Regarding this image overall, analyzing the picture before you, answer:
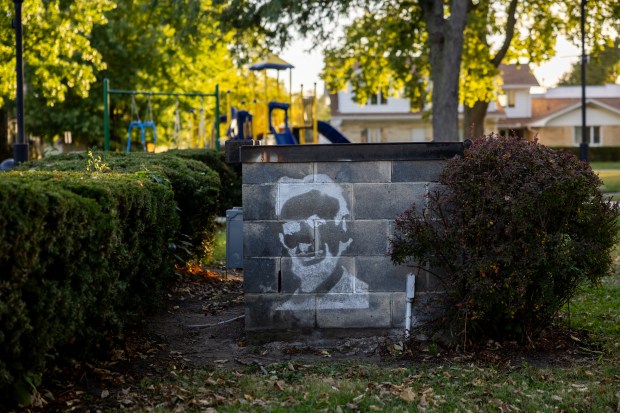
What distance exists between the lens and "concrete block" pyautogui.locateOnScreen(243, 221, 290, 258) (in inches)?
344

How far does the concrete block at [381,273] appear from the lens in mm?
8766

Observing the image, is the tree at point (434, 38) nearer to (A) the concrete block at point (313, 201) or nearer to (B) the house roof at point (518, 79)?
(A) the concrete block at point (313, 201)

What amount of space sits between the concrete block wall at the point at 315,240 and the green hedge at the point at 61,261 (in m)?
1.15

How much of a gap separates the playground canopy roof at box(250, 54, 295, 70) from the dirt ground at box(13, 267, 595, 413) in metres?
18.9

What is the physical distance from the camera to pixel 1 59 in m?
24.4

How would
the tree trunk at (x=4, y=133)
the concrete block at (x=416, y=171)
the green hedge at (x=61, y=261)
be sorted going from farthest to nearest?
1. the tree trunk at (x=4, y=133)
2. the concrete block at (x=416, y=171)
3. the green hedge at (x=61, y=261)

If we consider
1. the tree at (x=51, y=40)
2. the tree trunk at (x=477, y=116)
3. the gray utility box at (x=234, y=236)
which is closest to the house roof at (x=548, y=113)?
the tree trunk at (x=477, y=116)

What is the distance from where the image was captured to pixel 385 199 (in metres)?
8.74

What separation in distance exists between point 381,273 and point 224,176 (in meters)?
10.8

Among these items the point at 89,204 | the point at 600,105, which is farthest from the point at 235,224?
the point at 600,105

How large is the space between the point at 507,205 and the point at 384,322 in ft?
5.38

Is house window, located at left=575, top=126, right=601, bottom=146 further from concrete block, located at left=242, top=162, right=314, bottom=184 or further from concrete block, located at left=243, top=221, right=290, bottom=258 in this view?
concrete block, located at left=243, top=221, right=290, bottom=258

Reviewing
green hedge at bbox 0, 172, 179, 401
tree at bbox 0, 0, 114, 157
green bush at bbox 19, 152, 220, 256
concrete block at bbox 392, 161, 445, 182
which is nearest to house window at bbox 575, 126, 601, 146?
tree at bbox 0, 0, 114, 157

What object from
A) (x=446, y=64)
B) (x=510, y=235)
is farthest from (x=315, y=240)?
(x=446, y=64)
